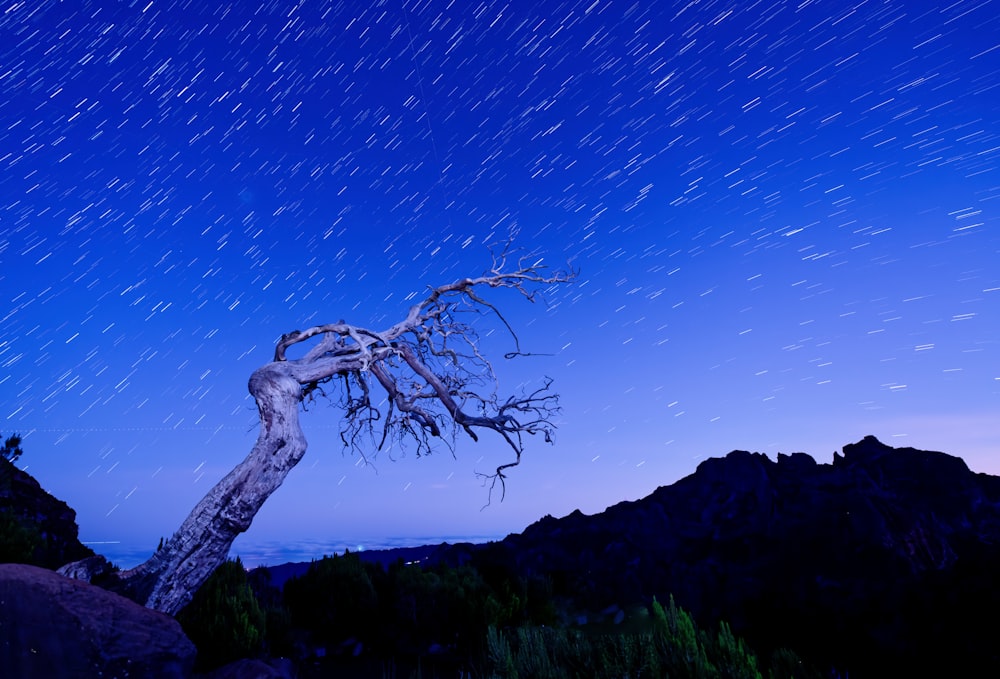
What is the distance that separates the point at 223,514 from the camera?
8641 mm

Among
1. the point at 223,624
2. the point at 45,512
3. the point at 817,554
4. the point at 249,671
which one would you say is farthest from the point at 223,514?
the point at 817,554

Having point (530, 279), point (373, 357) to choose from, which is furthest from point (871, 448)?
point (373, 357)

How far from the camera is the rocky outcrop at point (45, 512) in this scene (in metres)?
15.2

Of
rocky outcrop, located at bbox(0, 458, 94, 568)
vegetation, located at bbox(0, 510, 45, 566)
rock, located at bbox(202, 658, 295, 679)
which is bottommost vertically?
rock, located at bbox(202, 658, 295, 679)

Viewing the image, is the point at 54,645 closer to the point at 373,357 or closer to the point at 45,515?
the point at 373,357

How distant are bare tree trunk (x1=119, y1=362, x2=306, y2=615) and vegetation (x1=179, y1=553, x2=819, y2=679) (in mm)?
1597

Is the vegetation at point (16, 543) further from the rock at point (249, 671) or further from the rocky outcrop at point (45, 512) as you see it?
the rock at point (249, 671)

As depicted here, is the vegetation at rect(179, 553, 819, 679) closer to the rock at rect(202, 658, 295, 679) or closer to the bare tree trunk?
the rock at rect(202, 658, 295, 679)

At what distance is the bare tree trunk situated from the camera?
332 inches

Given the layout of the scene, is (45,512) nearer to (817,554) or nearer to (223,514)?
(223,514)

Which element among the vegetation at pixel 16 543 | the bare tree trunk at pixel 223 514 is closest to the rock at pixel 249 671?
the bare tree trunk at pixel 223 514

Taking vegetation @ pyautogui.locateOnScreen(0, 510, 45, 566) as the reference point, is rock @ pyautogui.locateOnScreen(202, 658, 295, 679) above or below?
below

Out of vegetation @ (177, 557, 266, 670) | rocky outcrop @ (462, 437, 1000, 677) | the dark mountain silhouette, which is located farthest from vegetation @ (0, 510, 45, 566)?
rocky outcrop @ (462, 437, 1000, 677)

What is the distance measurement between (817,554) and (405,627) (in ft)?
43.0
